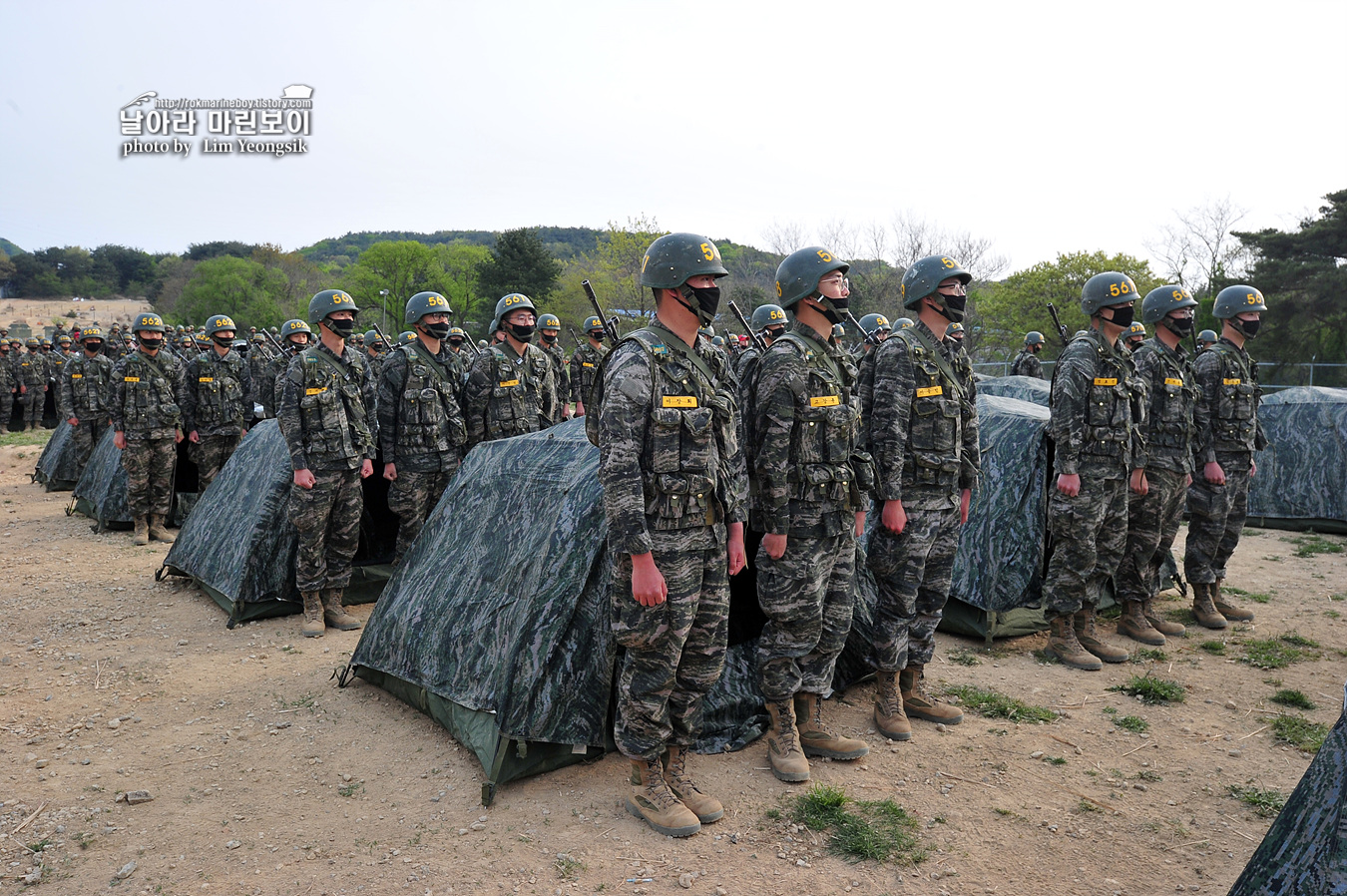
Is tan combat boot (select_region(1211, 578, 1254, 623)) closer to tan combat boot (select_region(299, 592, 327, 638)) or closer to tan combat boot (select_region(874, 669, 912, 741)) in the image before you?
tan combat boot (select_region(874, 669, 912, 741))

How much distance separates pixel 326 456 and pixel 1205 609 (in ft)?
22.3

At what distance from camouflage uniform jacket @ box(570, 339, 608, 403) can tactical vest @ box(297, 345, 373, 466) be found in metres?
5.92

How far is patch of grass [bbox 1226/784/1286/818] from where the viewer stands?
362cm

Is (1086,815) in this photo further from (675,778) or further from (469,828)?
(469,828)

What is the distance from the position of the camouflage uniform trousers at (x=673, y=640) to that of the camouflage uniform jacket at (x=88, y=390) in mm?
9783

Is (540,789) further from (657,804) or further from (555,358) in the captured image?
(555,358)

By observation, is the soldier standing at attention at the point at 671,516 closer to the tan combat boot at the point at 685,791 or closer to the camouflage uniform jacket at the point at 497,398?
the tan combat boot at the point at 685,791

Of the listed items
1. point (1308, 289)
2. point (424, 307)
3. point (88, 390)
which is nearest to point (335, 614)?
point (424, 307)

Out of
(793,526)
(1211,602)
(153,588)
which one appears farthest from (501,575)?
(1211,602)

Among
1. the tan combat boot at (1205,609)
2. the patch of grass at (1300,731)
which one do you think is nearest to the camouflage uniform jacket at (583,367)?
the tan combat boot at (1205,609)

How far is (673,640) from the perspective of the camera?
3.41 m

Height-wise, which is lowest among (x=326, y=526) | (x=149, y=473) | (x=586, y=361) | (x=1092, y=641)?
(x=1092, y=641)

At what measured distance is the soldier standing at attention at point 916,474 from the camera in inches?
170

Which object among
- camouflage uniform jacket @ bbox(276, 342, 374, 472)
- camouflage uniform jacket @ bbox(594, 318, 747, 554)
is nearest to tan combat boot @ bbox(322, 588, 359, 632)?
camouflage uniform jacket @ bbox(276, 342, 374, 472)
